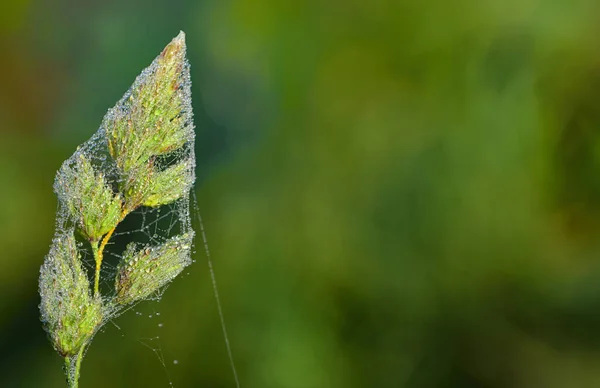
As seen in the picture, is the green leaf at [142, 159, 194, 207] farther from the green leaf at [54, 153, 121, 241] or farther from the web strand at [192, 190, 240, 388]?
the web strand at [192, 190, 240, 388]

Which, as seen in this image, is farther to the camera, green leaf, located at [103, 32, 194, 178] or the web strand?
the web strand

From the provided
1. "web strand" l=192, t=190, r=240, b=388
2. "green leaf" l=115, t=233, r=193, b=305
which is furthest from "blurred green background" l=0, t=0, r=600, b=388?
"green leaf" l=115, t=233, r=193, b=305

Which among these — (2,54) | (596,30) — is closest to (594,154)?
(596,30)

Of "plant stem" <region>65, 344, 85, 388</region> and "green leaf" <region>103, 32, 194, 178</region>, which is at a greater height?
"green leaf" <region>103, 32, 194, 178</region>

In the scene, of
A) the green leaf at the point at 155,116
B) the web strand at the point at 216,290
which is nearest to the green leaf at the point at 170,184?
the green leaf at the point at 155,116

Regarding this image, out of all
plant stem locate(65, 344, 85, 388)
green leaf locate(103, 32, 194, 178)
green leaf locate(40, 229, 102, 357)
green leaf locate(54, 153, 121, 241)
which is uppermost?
green leaf locate(103, 32, 194, 178)

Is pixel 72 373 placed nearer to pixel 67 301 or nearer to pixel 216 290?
pixel 67 301

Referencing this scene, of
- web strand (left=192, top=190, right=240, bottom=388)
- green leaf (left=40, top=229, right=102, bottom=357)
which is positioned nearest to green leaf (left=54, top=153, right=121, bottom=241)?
green leaf (left=40, top=229, right=102, bottom=357)

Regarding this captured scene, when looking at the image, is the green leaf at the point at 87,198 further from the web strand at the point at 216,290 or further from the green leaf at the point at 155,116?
the web strand at the point at 216,290
